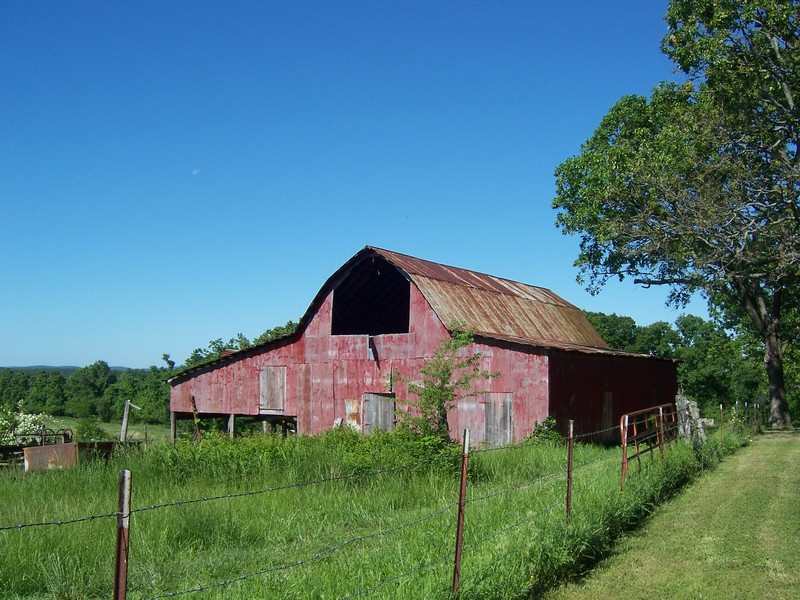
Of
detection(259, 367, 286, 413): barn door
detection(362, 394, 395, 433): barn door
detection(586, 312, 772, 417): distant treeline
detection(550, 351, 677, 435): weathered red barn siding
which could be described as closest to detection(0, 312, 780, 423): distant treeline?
detection(586, 312, 772, 417): distant treeline

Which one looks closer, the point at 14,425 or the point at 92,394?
the point at 14,425

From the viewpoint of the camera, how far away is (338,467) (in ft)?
43.4

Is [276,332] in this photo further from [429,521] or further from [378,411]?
[429,521]

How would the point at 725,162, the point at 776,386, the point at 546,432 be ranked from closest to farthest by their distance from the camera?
the point at 725,162 → the point at 546,432 → the point at 776,386

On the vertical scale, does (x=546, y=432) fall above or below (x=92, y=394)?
above

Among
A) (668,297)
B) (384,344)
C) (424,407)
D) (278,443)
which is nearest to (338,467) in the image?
(278,443)

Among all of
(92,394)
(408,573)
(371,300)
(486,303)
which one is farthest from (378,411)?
(92,394)

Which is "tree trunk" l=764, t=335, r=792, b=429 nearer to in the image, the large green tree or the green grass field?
the large green tree

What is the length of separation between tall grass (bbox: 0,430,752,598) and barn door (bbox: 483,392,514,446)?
6770 millimetres

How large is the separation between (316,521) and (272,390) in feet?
55.7

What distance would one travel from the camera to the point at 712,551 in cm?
927

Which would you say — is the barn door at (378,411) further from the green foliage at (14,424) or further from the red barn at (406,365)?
the green foliage at (14,424)

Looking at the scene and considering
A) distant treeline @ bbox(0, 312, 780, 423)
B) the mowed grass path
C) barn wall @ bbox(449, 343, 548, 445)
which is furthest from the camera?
distant treeline @ bbox(0, 312, 780, 423)

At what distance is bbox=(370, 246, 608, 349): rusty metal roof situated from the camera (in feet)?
78.3
